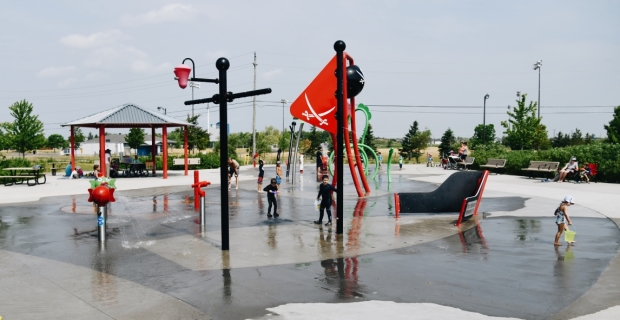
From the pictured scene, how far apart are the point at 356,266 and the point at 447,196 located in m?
7.96

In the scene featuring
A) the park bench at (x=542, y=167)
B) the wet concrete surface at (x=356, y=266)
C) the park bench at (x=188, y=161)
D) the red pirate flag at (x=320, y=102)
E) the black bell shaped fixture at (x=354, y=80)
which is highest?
the black bell shaped fixture at (x=354, y=80)

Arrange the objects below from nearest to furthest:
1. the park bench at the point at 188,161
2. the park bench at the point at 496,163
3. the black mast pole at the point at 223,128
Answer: the black mast pole at the point at 223,128, the park bench at the point at 496,163, the park bench at the point at 188,161

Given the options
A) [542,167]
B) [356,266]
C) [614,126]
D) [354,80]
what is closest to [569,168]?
[542,167]

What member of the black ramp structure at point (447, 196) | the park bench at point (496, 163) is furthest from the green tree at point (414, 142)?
the black ramp structure at point (447, 196)

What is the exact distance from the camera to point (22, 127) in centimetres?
4938

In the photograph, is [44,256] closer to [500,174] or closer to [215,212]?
[215,212]

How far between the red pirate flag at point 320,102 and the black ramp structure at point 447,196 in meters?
3.75

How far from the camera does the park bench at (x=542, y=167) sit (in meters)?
26.8

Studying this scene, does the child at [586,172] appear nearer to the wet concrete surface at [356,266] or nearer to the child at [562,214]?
the wet concrete surface at [356,266]

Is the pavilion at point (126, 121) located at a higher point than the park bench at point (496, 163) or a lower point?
higher

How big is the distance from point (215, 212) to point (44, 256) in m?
6.52

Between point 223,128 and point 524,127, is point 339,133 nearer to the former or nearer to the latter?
point 223,128

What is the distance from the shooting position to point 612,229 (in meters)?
12.4

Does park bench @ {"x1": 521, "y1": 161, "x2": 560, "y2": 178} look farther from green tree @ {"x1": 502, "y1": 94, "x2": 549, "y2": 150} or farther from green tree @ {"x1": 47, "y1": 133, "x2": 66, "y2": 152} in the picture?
green tree @ {"x1": 47, "y1": 133, "x2": 66, "y2": 152}
